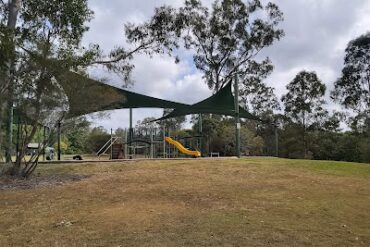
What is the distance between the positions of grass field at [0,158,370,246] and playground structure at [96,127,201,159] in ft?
26.3

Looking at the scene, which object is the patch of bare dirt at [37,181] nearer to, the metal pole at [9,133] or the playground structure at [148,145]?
the metal pole at [9,133]

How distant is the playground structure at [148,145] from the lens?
20.3 m

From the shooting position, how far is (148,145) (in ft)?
69.9

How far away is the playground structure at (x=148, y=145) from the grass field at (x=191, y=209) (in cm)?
803

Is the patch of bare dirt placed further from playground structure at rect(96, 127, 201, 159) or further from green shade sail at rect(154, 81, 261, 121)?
green shade sail at rect(154, 81, 261, 121)

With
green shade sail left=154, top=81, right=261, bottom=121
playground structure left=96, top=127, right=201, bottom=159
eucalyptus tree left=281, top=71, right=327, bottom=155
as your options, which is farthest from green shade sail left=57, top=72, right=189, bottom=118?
eucalyptus tree left=281, top=71, right=327, bottom=155

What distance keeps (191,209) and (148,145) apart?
47.4 ft

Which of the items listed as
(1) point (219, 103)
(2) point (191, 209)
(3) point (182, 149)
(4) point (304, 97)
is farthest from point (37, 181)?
(4) point (304, 97)

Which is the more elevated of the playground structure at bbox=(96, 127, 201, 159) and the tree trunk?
the tree trunk

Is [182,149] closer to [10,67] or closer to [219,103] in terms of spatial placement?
[219,103]

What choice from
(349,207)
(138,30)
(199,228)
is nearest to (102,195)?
(199,228)

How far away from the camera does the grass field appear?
535 cm

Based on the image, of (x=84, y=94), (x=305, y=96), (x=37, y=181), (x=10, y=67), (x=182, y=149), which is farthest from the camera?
(x=305, y=96)

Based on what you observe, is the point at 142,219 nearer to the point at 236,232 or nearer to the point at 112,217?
the point at 112,217
